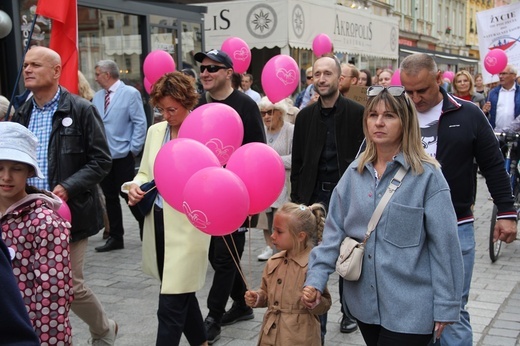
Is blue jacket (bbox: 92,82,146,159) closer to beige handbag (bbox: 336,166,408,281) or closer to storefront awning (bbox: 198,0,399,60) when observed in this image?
beige handbag (bbox: 336,166,408,281)

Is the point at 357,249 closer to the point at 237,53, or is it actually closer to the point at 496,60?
the point at 237,53

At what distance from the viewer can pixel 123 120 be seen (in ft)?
26.6

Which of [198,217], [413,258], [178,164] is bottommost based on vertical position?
[413,258]

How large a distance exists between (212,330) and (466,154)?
2.16m

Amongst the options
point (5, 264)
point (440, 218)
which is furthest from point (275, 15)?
point (5, 264)

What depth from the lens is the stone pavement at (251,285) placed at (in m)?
4.89

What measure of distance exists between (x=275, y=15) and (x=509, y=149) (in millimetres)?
8188

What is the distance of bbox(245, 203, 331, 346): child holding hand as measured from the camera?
140 inches

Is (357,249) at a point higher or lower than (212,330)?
higher

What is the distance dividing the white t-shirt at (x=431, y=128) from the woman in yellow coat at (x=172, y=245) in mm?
1433

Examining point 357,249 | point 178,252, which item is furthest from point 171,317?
point 357,249

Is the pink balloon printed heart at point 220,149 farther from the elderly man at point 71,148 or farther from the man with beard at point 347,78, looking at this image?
the man with beard at point 347,78

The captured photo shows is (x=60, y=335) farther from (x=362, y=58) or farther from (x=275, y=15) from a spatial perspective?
(x=362, y=58)

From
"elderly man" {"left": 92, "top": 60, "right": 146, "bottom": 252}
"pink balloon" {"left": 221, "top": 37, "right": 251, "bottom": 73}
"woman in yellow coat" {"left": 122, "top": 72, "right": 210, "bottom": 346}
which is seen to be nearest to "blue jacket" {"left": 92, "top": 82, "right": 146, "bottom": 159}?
"elderly man" {"left": 92, "top": 60, "right": 146, "bottom": 252}
